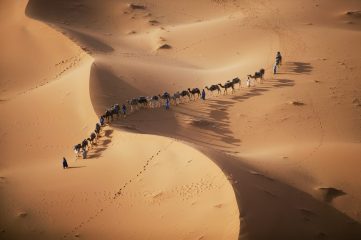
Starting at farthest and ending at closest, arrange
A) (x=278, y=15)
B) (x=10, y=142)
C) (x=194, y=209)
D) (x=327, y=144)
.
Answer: (x=278, y=15) < (x=10, y=142) < (x=327, y=144) < (x=194, y=209)


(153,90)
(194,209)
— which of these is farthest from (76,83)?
(194,209)

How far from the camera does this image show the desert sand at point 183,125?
11.8 meters

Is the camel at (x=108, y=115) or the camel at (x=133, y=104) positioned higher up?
the camel at (x=133, y=104)

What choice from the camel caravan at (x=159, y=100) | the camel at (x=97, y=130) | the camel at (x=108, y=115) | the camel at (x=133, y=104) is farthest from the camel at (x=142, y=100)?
the camel at (x=97, y=130)

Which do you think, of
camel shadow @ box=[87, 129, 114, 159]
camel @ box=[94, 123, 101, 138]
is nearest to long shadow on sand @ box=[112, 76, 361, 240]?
camel shadow @ box=[87, 129, 114, 159]

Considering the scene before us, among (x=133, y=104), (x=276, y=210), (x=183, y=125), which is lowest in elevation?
(x=276, y=210)

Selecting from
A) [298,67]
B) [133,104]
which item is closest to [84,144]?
[133,104]

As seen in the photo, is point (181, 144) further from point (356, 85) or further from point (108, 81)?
point (356, 85)

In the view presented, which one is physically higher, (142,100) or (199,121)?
(142,100)

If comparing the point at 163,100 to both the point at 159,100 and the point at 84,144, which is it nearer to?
the point at 159,100

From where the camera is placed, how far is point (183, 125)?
18078 mm

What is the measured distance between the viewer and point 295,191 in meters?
12.8

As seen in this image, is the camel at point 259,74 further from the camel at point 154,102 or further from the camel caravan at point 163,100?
the camel at point 154,102

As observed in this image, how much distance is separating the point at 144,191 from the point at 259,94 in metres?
9.42
